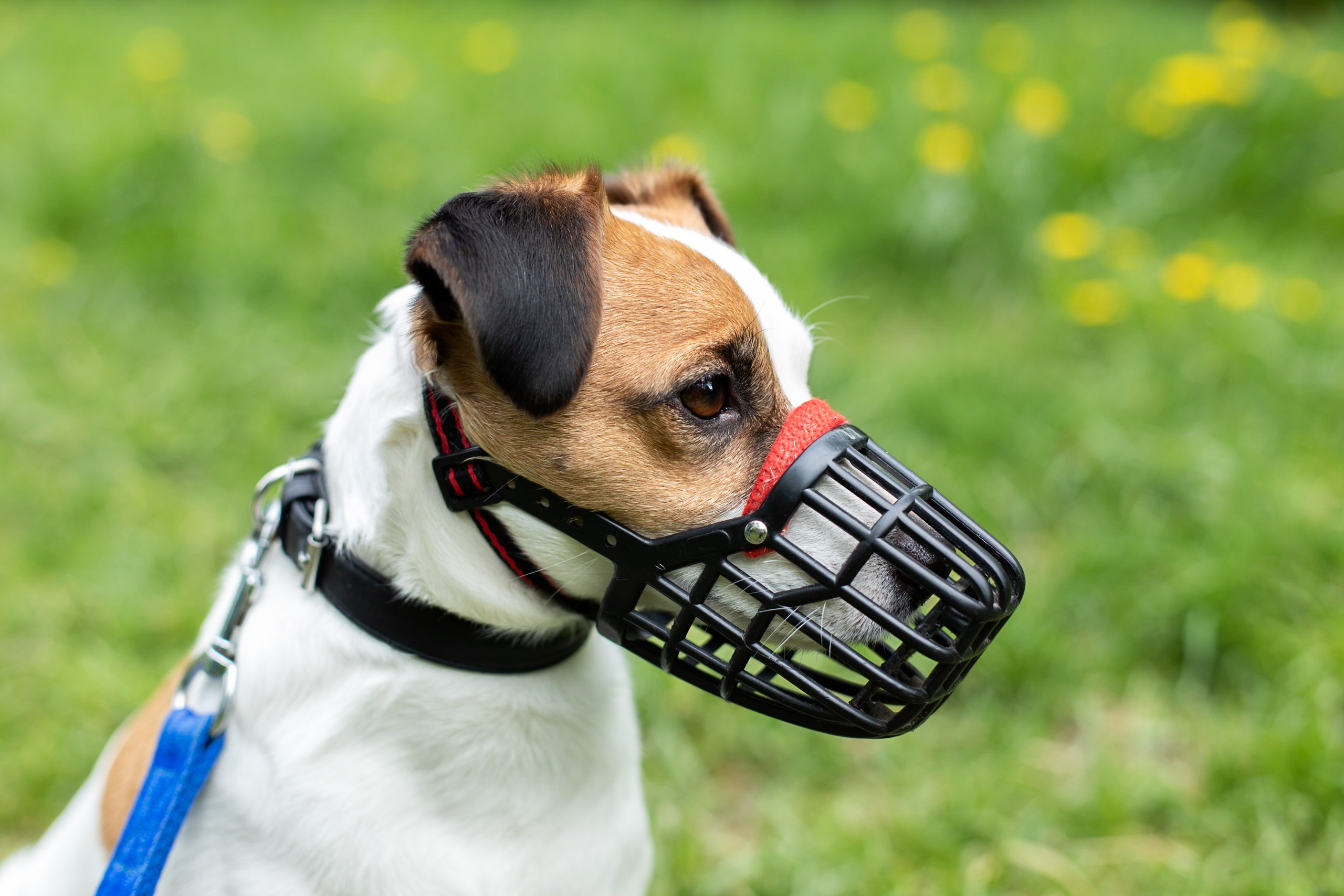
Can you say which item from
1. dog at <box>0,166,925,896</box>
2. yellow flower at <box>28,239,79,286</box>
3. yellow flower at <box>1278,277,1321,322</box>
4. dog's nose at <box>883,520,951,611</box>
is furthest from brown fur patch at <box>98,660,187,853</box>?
yellow flower at <box>1278,277,1321,322</box>

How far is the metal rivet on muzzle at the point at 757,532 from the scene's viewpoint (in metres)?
1.58

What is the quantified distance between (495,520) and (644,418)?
295 millimetres

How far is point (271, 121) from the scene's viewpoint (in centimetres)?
550

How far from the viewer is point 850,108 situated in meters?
5.39

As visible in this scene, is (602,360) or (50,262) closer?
(602,360)

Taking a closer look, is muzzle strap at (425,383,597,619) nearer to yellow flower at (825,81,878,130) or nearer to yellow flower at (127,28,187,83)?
yellow flower at (825,81,878,130)

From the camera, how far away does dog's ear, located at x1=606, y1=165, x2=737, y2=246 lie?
2.25m

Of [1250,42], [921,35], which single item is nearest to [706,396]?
[921,35]

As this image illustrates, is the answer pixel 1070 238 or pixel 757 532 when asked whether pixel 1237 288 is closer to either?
pixel 1070 238

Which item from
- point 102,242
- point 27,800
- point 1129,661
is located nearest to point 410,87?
point 102,242

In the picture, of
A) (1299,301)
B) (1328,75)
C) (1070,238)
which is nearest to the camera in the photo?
(1299,301)

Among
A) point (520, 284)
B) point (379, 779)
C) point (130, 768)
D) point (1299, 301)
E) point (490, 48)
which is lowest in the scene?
point (130, 768)

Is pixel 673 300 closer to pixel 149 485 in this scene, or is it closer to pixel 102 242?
pixel 149 485

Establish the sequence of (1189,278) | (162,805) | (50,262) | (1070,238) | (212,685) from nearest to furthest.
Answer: (162,805) → (212,685) → (1189,278) → (1070,238) → (50,262)
